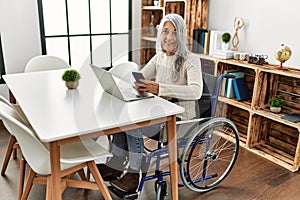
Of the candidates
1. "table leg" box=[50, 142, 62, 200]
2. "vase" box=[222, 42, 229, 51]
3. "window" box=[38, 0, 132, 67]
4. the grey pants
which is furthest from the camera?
"window" box=[38, 0, 132, 67]

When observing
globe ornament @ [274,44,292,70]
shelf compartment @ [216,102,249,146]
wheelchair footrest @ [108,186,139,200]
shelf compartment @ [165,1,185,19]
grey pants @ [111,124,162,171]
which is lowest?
wheelchair footrest @ [108,186,139,200]

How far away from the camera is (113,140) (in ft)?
7.16

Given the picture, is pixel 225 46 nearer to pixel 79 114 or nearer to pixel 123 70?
pixel 123 70

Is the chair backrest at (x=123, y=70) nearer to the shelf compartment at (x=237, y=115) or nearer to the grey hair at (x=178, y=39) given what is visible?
the grey hair at (x=178, y=39)

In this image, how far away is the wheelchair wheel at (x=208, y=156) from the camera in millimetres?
1954

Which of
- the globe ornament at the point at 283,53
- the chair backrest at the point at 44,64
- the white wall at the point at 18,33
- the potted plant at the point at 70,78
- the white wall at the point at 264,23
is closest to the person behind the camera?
the potted plant at the point at 70,78

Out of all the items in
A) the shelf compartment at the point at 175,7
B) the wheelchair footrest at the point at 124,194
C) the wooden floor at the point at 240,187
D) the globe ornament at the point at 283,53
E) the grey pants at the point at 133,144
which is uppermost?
the shelf compartment at the point at 175,7

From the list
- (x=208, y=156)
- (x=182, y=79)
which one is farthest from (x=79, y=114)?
(x=208, y=156)

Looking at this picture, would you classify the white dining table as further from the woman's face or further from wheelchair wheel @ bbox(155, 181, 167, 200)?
the woman's face

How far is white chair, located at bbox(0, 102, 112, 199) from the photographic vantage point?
1508 millimetres

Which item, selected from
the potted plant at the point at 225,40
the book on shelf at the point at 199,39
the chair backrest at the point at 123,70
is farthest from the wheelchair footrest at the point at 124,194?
the book on shelf at the point at 199,39

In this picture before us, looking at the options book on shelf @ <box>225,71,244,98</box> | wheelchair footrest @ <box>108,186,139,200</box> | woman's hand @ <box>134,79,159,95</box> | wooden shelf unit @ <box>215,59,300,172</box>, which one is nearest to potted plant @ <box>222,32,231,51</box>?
wooden shelf unit @ <box>215,59,300,172</box>

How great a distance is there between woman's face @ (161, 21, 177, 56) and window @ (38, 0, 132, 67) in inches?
75.3

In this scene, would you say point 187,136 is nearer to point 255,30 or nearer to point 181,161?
point 181,161
